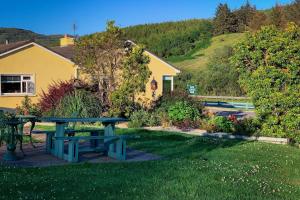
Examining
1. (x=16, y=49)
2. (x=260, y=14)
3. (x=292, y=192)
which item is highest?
(x=260, y=14)

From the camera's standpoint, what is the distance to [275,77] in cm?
1634

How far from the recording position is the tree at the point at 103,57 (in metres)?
22.2

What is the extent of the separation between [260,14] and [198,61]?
1018cm

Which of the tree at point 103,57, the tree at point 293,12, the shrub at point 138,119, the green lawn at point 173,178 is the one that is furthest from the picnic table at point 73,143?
the tree at point 293,12

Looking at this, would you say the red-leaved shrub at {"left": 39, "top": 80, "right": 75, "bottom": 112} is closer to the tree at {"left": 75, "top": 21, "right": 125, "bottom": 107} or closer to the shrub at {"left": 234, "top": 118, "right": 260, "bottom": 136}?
the tree at {"left": 75, "top": 21, "right": 125, "bottom": 107}

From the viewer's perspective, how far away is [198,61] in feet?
218

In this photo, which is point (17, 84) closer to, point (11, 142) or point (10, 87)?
point (10, 87)

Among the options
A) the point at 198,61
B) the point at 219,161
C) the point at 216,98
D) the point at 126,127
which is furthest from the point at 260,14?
the point at 219,161

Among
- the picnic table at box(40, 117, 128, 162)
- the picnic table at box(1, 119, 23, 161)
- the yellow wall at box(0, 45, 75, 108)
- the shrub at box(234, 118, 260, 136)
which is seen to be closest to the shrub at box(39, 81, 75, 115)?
the yellow wall at box(0, 45, 75, 108)

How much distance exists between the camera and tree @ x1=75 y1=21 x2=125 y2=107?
22.2 metres

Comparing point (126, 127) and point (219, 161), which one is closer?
point (219, 161)

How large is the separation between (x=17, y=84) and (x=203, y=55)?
45615mm

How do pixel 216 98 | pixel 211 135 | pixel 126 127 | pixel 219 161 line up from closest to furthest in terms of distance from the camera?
pixel 219 161 → pixel 211 135 → pixel 126 127 → pixel 216 98

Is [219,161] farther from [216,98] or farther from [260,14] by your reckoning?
[260,14]
